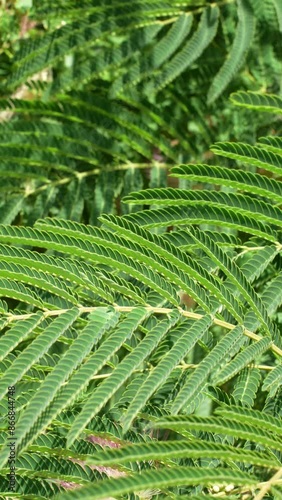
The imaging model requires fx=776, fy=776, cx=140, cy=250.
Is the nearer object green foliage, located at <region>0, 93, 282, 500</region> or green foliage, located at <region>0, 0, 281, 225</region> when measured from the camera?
green foliage, located at <region>0, 93, 282, 500</region>

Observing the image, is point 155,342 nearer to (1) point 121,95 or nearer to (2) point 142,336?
(2) point 142,336

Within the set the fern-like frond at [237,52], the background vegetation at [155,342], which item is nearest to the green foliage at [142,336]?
the background vegetation at [155,342]

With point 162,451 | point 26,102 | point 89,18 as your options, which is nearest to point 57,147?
point 26,102

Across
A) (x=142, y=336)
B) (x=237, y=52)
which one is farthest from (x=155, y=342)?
(x=237, y=52)

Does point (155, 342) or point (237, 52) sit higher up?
point (237, 52)

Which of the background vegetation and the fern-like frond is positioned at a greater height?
the fern-like frond

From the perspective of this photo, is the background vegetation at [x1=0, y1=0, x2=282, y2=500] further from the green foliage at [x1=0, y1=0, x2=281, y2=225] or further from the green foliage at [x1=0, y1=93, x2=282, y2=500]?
the green foliage at [x1=0, y1=0, x2=281, y2=225]

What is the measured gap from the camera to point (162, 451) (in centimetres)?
66

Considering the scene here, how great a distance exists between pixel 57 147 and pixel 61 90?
108mm

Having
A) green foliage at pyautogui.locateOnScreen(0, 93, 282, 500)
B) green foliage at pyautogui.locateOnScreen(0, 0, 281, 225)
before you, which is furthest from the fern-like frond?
green foliage at pyautogui.locateOnScreen(0, 93, 282, 500)

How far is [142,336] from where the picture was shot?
922 mm

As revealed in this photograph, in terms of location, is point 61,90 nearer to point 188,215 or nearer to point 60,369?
point 188,215

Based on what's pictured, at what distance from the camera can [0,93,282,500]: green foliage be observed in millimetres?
791

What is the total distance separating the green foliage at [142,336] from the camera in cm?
79
